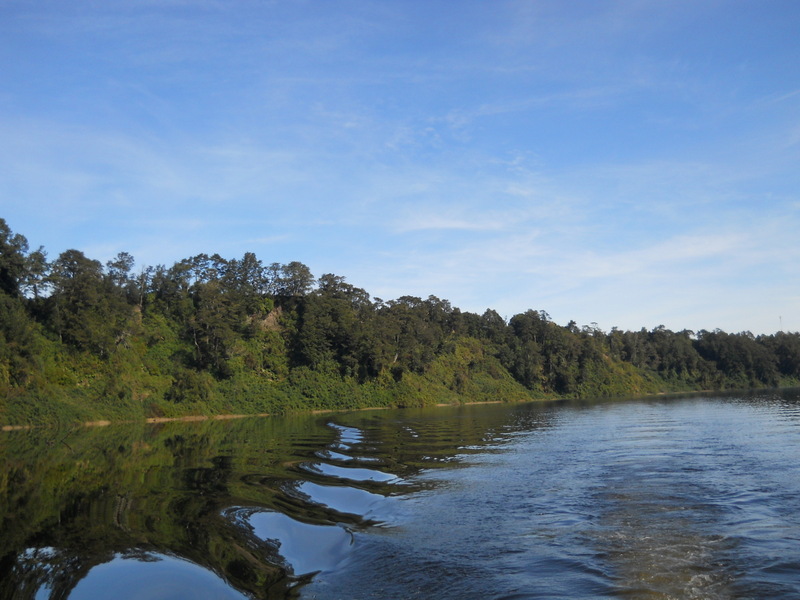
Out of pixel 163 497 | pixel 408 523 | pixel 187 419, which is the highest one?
pixel 163 497

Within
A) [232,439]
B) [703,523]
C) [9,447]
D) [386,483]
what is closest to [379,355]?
[232,439]

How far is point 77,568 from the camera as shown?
990cm

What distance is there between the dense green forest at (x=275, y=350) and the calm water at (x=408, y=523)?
108 feet

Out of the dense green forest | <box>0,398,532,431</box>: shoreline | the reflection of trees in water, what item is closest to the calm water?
the reflection of trees in water

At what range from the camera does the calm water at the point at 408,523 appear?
33.1 feet

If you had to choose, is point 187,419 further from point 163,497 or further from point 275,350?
point 163,497

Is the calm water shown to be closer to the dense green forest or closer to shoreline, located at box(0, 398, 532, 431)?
shoreline, located at box(0, 398, 532, 431)

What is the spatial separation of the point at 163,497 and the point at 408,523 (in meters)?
8.02

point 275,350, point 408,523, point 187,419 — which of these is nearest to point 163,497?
point 408,523

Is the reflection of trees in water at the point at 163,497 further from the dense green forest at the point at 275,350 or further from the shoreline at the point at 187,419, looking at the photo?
the dense green forest at the point at 275,350

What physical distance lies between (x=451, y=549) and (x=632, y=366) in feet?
471

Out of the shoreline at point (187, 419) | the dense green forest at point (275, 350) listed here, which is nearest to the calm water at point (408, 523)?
the shoreline at point (187, 419)

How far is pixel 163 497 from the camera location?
17.6m

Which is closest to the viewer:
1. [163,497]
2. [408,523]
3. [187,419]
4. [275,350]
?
[408,523]
